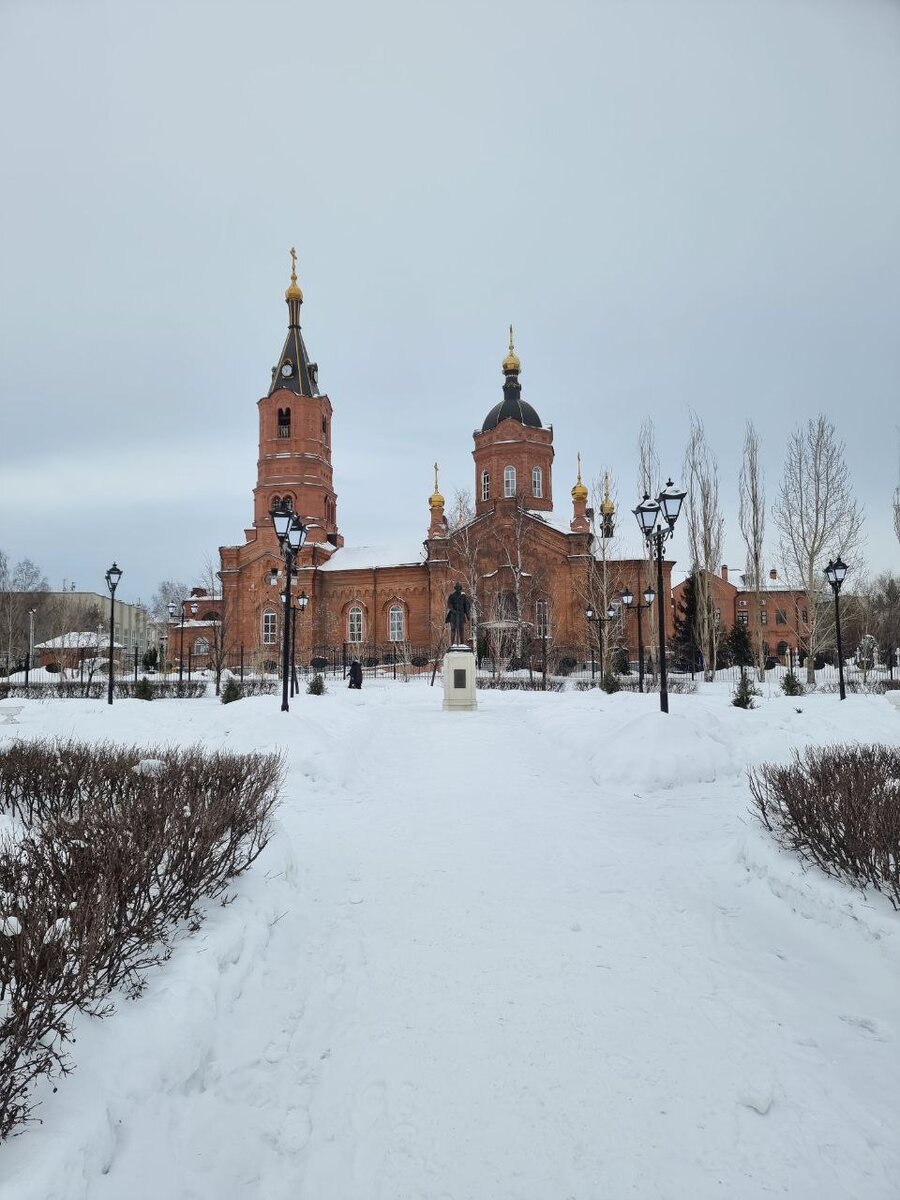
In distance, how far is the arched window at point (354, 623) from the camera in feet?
138

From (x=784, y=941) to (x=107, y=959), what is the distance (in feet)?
12.5

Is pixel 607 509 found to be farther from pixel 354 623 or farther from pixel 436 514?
pixel 354 623

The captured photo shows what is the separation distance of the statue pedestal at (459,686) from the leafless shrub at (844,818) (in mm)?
12509

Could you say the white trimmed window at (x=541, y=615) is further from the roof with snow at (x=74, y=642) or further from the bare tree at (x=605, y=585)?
the roof with snow at (x=74, y=642)

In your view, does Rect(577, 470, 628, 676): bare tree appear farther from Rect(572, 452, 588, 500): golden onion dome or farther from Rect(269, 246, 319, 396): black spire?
Rect(269, 246, 319, 396): black spire

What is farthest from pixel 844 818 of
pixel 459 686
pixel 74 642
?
pixel 74 642

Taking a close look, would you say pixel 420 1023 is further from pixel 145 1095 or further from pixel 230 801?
pixel 230 801

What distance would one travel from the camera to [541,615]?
38.2 meters

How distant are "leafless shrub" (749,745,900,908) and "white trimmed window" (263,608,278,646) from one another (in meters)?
38.0

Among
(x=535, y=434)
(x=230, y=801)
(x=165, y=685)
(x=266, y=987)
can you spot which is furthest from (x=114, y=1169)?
(x=535, y=434)

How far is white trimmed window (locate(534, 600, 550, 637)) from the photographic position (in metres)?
37.7

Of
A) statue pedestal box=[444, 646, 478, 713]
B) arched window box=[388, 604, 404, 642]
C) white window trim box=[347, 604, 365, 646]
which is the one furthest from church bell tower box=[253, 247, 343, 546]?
statue pedestal box=[444, 646, 478, 713]

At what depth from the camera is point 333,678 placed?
35.9 m

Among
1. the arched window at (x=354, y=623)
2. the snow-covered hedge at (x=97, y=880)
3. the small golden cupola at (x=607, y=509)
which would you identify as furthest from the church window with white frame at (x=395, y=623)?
the snow-covered hedge at (x=97, y=880)
